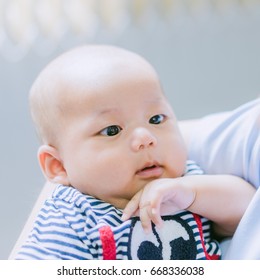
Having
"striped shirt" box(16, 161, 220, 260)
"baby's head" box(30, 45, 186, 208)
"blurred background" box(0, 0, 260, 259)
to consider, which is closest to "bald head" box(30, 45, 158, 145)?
"baby's head" box(30, 45, 186, 208)

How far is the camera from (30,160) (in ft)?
3.57

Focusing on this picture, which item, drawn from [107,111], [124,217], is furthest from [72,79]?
[124,217]

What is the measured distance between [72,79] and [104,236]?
0.22m

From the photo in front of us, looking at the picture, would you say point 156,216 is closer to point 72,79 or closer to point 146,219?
point 146,219

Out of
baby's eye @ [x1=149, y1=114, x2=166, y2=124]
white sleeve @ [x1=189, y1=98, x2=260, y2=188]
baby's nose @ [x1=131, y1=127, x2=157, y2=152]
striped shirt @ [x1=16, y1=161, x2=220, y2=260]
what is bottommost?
striped shirt @ [x1=16, y1=161, x2=220, y2=260]

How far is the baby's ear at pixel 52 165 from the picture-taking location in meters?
0.74

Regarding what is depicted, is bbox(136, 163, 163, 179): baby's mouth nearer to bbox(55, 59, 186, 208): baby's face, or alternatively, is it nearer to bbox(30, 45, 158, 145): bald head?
bbox(55, 59, 186, 208): baby's face

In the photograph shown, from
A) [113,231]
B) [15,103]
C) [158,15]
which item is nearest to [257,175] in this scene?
[113,231]

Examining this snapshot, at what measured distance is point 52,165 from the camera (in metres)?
0.76

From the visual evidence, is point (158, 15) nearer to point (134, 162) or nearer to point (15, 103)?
point (15, 103)

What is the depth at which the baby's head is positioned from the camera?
685 millimetres

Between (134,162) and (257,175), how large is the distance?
178 mm

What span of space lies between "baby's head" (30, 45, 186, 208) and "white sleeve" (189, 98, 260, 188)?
75mm

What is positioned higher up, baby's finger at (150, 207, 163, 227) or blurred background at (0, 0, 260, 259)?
blurred background at (0, 0, 260, 259)
